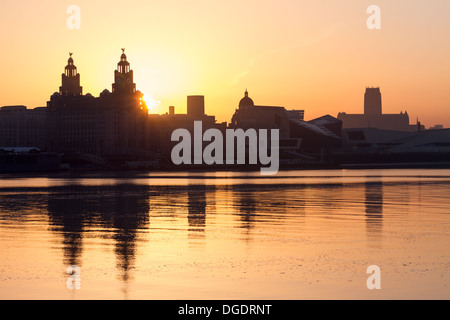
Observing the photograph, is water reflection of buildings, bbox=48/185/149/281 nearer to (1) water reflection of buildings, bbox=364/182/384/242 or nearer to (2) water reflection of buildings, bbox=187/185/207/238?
(2) water reflection of buildings, bbox=187/185/207/238

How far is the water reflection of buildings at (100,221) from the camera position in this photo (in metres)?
33.2

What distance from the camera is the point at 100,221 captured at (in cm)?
5066

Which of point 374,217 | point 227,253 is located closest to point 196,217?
point 374,217

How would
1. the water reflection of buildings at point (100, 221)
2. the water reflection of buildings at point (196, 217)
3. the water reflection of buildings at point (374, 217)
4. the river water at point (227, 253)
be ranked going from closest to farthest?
1. the river water at point (227, 253)
2. the water reflection of buildings at point (100, 221)
3. the water reflection of buildings at point (374, 217)
4. the water reflection of buildings at point (196, 217)

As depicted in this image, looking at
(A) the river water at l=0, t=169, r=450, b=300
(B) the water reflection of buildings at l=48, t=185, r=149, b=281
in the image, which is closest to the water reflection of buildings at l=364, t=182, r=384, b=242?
(A) the river water at l=0, t=169, r=450, b=300

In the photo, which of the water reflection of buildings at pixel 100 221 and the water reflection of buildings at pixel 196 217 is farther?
the water reflection of buildings at pixel 196 217

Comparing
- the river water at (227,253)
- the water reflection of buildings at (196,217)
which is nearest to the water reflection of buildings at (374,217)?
the river water at (227,253)

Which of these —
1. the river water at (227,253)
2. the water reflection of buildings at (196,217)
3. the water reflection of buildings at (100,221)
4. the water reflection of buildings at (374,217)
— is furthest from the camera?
the water reflection of buildings at (196,217)

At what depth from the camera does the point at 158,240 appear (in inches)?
1528

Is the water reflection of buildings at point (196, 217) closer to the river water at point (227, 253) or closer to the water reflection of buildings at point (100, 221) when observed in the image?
the river water at point (227, 253)

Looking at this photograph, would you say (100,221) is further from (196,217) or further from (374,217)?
(374,217)

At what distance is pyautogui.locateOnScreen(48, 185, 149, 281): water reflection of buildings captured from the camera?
109 feet
